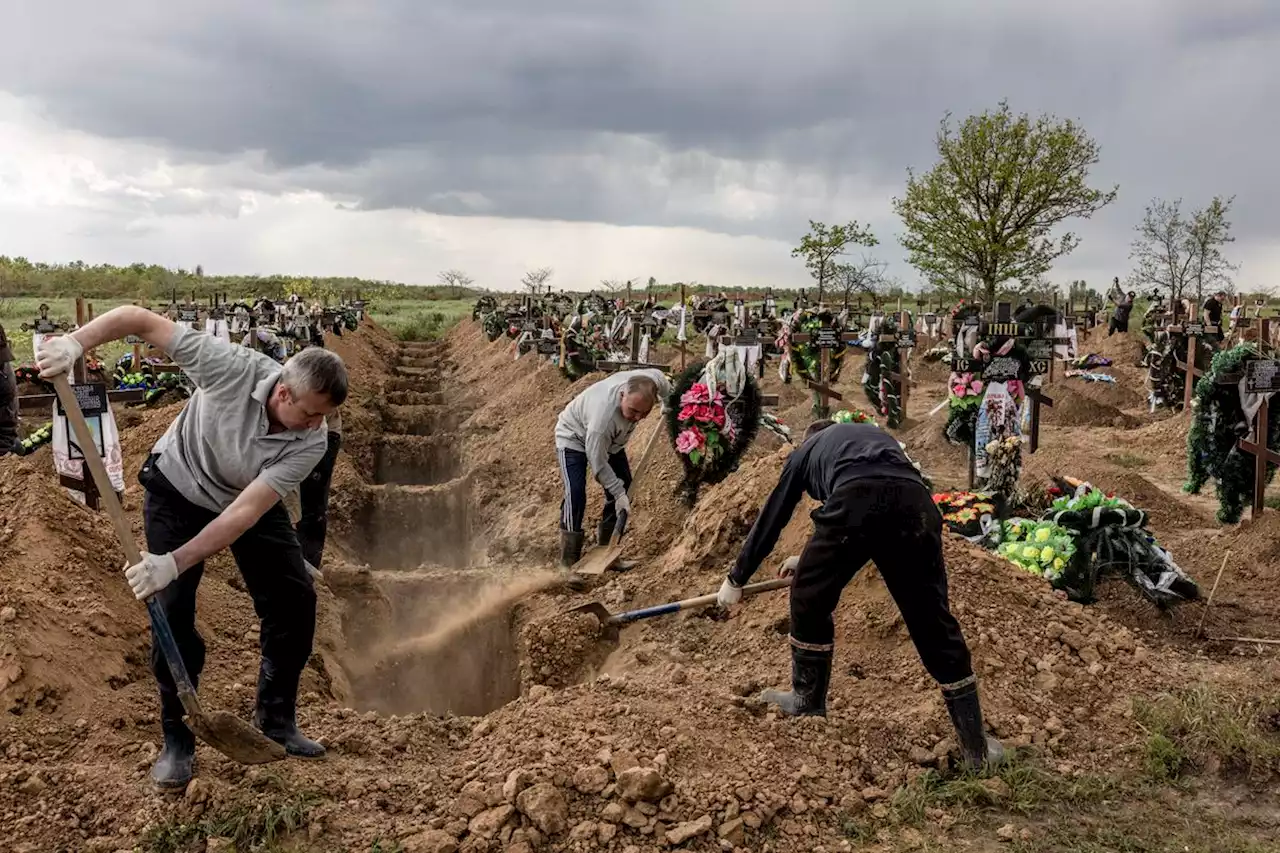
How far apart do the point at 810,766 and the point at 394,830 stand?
5.29 feet

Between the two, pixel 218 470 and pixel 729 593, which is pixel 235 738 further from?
pixel 729 593

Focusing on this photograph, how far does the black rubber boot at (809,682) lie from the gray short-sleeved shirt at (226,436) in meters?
2.22

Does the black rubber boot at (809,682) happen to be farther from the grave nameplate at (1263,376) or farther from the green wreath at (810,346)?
the green wreath at (810,346)

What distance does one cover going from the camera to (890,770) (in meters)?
3.89

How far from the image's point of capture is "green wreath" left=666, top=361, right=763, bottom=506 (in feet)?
25.7

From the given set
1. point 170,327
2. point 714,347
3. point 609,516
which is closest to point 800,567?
point 170,327

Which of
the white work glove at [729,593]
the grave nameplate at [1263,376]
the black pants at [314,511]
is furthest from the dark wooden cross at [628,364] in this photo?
the white work glove at [729,593]

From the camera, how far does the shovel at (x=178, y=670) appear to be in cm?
326

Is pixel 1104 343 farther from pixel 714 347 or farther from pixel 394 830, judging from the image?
pixel 394 830

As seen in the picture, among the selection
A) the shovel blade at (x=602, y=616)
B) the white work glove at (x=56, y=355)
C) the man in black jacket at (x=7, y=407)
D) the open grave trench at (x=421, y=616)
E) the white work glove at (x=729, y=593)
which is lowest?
the open grave trench at (x=421, y=616)

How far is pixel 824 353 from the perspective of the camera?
48.5ft

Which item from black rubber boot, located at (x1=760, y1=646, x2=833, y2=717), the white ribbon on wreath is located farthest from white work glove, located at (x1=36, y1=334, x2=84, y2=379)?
the white ribbon on wreath

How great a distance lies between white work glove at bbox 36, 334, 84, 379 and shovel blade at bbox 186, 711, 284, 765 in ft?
4.25

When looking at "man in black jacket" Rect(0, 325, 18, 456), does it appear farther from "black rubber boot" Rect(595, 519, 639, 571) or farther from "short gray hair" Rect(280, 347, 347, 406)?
"short gray hair" Rect(280, 347, 347, 406)
